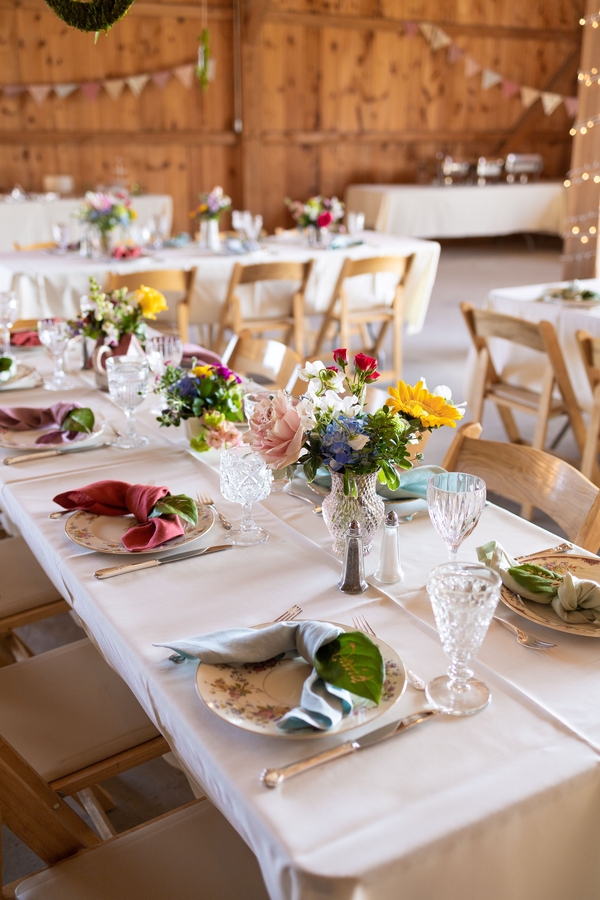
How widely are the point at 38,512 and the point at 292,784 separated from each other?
2.89 feet

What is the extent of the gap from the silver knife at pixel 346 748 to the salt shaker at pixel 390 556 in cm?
33

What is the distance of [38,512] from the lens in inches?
62.2

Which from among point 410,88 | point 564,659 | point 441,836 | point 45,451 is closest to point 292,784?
point 441,836

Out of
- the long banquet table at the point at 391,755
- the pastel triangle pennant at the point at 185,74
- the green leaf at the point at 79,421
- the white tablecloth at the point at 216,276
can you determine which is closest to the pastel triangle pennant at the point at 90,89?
the pastel triangle pennant at the point at 185,74

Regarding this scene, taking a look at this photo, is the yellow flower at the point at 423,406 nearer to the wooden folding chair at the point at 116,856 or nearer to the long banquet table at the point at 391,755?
the long banquet table at the point at 391,755

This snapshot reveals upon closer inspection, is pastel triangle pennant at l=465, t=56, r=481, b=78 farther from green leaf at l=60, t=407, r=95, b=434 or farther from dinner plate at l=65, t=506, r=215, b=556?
dinner plate at l=65, t=506, r=215, b=556

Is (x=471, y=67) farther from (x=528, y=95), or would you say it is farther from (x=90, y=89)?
(x=90, y=89)

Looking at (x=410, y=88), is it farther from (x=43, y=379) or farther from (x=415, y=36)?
(x=43, y=379)

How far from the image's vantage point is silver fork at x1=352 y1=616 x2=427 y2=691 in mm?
1041

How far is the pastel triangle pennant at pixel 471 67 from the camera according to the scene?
370 inches

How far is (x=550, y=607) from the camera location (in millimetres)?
1208

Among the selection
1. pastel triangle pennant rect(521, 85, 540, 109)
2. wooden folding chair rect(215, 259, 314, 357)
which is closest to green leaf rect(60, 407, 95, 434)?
wooden folding chair rect(215, 259, 314, 357)

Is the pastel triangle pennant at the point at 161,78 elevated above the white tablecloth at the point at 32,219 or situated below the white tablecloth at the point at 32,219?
above

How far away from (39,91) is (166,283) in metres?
4.70
